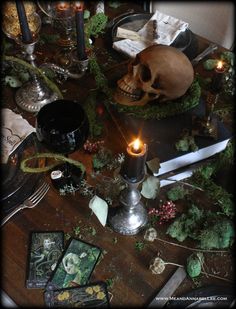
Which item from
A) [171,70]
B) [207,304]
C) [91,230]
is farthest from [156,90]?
[207,304]

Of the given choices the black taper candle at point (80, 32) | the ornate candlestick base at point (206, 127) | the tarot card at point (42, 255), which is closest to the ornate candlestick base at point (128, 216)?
the tarot card at point (42, 255)

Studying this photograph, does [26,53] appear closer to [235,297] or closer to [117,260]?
[117,260]

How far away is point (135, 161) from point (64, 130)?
0.20 meters

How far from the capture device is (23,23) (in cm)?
89

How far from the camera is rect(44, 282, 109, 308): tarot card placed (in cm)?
68

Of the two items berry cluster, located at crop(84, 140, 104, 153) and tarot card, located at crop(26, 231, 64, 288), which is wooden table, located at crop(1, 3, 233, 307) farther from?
berry cluster, located at crop(84, 140, 104, 153)

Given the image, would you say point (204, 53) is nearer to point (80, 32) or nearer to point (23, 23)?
point (80, 32)

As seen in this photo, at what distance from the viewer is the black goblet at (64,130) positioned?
73 centimetres

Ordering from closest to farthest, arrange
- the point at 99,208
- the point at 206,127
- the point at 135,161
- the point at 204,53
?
the point at 135,161, the point at 99,208, the point at 206,127, the point at 204,53

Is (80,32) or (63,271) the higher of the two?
(80,32)

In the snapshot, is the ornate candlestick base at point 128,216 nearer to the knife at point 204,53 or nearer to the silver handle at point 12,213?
the silver handle at point 12,213

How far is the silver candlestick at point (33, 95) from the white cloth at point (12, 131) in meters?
0.08

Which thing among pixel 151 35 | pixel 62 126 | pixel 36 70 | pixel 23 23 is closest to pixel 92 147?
pixel 62 126

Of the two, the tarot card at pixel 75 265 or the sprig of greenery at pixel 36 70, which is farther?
the sprig of greenery at pixel 36 70
